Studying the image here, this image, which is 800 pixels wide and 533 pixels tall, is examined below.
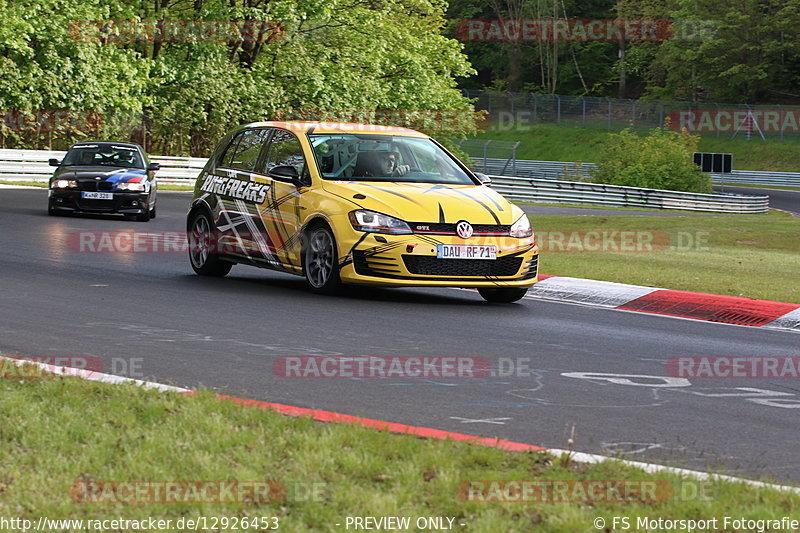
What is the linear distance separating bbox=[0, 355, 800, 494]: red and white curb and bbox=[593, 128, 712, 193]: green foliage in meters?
40.9

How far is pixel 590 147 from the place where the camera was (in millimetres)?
77688

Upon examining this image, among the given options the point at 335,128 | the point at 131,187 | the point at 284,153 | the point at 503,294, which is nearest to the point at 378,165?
the point at 335,128

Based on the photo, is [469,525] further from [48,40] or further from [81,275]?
[48,40]

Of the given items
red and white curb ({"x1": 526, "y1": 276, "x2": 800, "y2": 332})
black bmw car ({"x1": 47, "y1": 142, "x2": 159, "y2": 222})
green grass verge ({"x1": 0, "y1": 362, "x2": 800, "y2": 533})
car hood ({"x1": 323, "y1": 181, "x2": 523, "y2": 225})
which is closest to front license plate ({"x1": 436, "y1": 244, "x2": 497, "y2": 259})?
car hood ({"x1": 323, "y1": 181, "x2": 523, "y2": 225})

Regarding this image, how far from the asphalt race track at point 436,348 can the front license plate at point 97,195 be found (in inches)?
324

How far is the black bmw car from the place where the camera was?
23.0 m

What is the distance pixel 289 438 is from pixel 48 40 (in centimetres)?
3547

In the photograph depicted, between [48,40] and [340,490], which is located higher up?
[48,40]

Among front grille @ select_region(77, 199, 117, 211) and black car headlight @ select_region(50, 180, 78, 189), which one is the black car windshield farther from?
front grille @ select_region(77, 199, 117, 211)

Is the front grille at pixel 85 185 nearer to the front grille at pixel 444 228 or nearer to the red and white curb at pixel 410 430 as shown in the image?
the front grille at pixel 444 228

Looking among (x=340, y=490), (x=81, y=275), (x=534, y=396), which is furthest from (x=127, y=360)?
(x=81, y=275)

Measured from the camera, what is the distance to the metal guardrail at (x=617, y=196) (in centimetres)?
4291

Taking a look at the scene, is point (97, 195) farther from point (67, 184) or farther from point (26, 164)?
point (26, 164)

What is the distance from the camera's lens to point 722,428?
6664 mm
